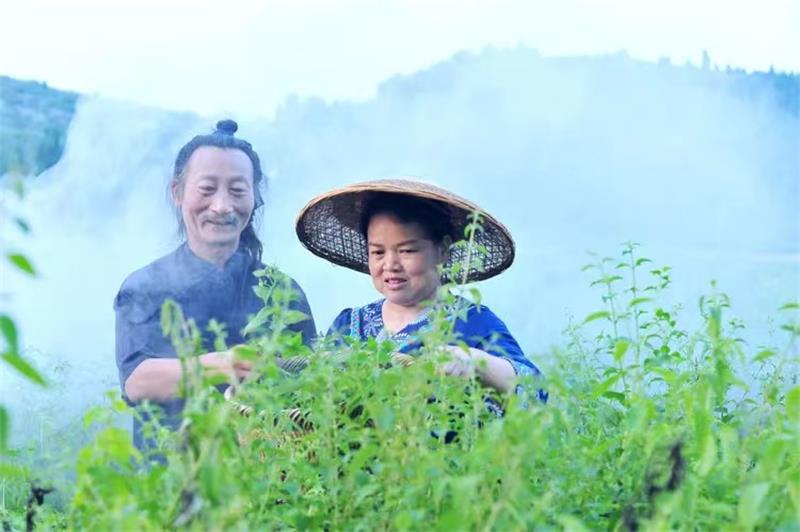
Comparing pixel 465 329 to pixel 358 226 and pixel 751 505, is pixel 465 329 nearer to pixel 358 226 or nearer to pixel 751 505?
pixel 358 226

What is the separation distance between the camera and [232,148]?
12.5ft

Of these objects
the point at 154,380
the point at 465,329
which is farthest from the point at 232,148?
the point at 465,329

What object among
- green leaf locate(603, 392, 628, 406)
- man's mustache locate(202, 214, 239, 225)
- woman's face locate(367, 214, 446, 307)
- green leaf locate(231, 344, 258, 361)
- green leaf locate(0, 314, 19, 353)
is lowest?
green leaf locate(603, 392, 628, 406)

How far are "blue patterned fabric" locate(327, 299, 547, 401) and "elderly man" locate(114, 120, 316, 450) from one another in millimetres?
152

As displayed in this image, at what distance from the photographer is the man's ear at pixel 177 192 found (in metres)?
3.81

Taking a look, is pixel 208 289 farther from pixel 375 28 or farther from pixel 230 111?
pixel 375 28

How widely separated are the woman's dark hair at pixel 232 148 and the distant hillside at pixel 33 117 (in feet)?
1.27

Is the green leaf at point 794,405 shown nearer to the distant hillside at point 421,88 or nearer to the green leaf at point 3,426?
the green leaf at point 3,426

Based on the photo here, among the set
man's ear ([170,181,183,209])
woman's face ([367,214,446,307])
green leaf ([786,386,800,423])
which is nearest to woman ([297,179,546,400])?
woman's face ([367,214,446,307])

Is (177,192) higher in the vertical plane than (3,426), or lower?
higher

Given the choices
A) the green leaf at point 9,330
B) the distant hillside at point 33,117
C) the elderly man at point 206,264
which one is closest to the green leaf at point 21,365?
the green leaf at point 9,330

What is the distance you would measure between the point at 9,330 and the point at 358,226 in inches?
92.2

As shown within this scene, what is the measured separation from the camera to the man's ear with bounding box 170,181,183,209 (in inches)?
150

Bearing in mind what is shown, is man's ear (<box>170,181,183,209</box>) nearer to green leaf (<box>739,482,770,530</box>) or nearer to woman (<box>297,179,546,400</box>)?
woman (<box>297,179,546,400</box>)
